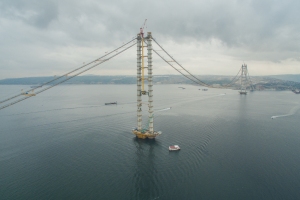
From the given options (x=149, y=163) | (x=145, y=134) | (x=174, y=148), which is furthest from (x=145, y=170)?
(x=145, y=134)

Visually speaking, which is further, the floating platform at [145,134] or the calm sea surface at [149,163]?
the floating platform at [145,134]

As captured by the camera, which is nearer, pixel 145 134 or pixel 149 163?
pixel 149 163

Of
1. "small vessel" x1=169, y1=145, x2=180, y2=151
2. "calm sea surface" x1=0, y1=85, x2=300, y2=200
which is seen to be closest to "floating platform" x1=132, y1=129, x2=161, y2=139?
"calm sea surface" x1=0, y1=85, x2=300, y2=200

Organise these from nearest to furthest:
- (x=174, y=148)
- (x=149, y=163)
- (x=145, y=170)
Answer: (x=145, y=170) < (x=149, y=163) < (x=174, y=148)

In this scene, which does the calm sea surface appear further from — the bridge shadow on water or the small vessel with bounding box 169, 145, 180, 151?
the small vessel with bounding box 169, 145, 180, 151

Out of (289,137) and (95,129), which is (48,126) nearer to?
(95,129)

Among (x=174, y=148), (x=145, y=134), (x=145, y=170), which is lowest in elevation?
(x=145, y=170)

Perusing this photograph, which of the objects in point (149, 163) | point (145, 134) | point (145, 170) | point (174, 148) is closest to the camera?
point (145, 170)

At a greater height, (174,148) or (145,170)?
(174,148)

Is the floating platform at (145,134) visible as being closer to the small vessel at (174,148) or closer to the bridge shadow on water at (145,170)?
the bridge shadow on water at (145,170)

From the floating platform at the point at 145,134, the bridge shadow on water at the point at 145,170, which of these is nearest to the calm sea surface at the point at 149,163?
the bridge shadow on water at the point at 145,170

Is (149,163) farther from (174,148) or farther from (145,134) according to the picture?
(145,134)

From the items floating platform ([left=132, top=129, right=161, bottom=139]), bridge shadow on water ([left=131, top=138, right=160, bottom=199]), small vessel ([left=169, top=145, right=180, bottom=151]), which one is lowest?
bridge shadow on water ([left=131, top=138, right=160, bottom=199])
